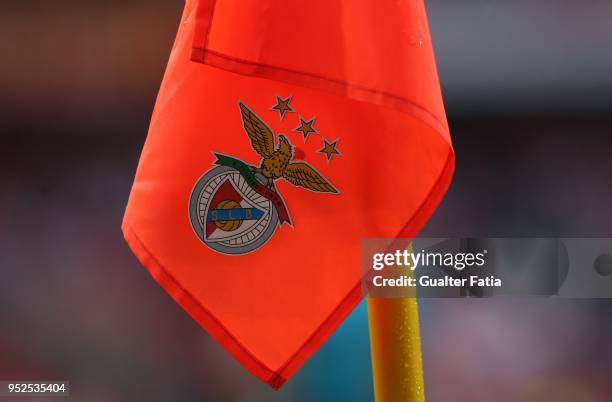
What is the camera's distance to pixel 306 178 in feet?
2.13

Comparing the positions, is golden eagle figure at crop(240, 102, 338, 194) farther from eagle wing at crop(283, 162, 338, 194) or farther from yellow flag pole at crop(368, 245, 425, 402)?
yellow flag pole at crop(368, 245, 425, 402)

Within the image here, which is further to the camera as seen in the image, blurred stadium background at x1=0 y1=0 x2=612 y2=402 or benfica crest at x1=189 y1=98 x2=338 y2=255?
blurred stadium background at x1=0 y1=0 x2=612 y2=402

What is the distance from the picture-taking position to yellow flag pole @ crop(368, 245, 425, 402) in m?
0.59

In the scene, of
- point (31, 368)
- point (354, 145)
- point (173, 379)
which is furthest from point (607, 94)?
point (31, 368)

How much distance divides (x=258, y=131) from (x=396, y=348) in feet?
0.78

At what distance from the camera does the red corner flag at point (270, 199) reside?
2.04 feet

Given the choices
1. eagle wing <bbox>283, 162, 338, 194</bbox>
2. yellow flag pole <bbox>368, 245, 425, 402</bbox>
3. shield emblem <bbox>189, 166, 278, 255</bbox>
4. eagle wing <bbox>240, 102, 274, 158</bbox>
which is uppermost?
eagle wing <bbox>240, 102, 274, 158</bbox>

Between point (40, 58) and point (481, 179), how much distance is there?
0.67 meters

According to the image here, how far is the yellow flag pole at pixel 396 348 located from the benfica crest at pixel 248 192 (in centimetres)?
13

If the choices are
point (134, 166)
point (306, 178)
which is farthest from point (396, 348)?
point (134, 166)

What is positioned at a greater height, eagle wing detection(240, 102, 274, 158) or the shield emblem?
eagle wing detection(240, 102, 274, 158)

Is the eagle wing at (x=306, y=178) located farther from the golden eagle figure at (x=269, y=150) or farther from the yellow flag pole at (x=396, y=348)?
the yellow flag pole at (x=396, y=348)

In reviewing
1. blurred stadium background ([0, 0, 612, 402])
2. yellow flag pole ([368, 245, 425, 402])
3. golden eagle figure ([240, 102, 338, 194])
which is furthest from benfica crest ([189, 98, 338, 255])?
blurred stadium background ([0, 0, 612, 402])

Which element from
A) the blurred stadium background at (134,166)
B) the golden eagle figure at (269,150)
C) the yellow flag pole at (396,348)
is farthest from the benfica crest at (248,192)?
the blurred stadium background at (134,166)
